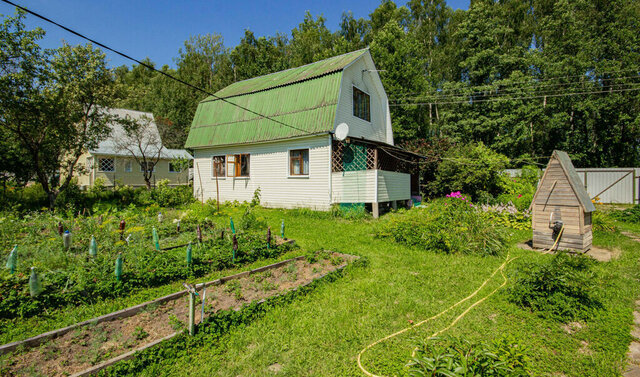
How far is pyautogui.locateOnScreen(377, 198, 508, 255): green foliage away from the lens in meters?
6.79

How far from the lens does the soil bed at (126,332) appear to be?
271cm

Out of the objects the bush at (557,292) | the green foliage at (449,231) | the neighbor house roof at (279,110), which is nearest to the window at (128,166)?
the neighbor house roof at (279,110)

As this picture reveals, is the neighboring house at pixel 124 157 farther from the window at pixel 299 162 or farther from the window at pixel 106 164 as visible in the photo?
the window at pixel 299 162

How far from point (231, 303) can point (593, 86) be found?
31.4 metres

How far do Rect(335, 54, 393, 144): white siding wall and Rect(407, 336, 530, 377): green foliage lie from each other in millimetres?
10919

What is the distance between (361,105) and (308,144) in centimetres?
381

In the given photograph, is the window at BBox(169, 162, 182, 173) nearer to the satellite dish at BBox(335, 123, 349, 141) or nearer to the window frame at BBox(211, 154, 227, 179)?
the window frame at BBox(211, 154, 227, 179)

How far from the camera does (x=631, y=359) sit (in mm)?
2896

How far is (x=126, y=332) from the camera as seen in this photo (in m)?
3.29

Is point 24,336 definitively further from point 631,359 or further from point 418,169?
point 418,169

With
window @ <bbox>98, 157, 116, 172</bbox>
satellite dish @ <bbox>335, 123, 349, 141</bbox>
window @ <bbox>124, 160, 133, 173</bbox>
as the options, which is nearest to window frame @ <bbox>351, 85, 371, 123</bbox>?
satellite dish @ <bbox>335, 123, 349, 141</bbox>

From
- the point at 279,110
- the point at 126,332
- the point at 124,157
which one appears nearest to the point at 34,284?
the point at 126,332

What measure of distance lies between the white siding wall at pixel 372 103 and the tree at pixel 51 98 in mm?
10091

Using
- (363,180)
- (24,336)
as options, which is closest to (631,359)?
(24,336)
